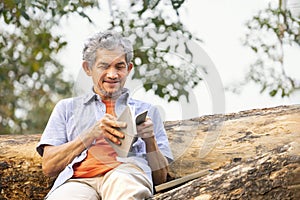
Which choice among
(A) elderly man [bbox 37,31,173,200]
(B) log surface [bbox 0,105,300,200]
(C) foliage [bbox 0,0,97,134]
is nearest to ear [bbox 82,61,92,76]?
(A) elderly man [bbox 37,31,173,200]

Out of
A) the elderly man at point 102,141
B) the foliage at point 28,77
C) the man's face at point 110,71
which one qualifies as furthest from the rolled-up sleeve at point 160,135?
the foliage at point 28,77

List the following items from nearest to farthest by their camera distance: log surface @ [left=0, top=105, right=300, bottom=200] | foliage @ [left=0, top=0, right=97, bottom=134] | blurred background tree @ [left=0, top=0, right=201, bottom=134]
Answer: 1. log surface @ [left=0, top=105, right=300, bottom=200]
2. blurred background tree @ [left=0, top=0, right=201, bottom=134]
3. foliage @ [left=0, top=0, right=97, bottom=134]

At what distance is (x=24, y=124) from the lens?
3486 mm

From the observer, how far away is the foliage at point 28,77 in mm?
3268

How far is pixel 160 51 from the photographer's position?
2.04m

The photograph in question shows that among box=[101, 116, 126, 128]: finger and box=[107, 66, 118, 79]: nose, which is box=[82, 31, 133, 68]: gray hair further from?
box=[101, 116, 126, 128]: finger

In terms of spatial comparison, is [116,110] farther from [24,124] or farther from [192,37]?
[24,124]

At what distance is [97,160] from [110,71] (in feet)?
0.70

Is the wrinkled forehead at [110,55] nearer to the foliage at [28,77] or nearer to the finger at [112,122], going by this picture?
the finger at [112,122]

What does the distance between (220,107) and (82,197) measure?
0.48 metres

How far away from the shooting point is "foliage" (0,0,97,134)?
3268mm

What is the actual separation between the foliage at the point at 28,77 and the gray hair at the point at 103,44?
179 cm

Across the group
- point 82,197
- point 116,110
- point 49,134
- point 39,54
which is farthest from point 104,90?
point 39,54

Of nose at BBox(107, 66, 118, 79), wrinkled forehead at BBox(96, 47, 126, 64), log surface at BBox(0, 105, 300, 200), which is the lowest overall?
log surface at BBox(0, 105, 300, 200)
